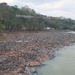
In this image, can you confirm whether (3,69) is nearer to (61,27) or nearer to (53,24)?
(53,24)

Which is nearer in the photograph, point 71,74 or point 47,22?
point 71,74

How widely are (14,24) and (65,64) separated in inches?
1217

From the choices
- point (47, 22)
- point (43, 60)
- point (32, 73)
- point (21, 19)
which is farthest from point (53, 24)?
point (32, 73)

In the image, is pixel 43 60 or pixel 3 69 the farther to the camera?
pixel 43 60

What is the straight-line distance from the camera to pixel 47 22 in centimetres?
8312

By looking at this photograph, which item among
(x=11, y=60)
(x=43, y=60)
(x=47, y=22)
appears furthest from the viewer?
(x=47, y=22)

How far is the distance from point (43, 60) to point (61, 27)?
6956 cm

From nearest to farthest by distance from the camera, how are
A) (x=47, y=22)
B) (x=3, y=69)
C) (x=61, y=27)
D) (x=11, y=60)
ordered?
1. (x=3, y=69)
2. (x=11, y=60)
3. (x=47, y=22)
4. (x=61, y=27)

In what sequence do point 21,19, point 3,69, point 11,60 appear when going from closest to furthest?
point 3,69 → point 11,60 → point 21,19

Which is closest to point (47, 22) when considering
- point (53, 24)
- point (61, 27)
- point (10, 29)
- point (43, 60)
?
point (53, 24)

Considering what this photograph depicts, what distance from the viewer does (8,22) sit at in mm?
46781

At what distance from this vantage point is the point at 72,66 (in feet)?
61.4

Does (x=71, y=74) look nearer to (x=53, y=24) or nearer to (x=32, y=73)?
(x=32, y=73)

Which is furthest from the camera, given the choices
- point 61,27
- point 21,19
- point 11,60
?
point 61,27
